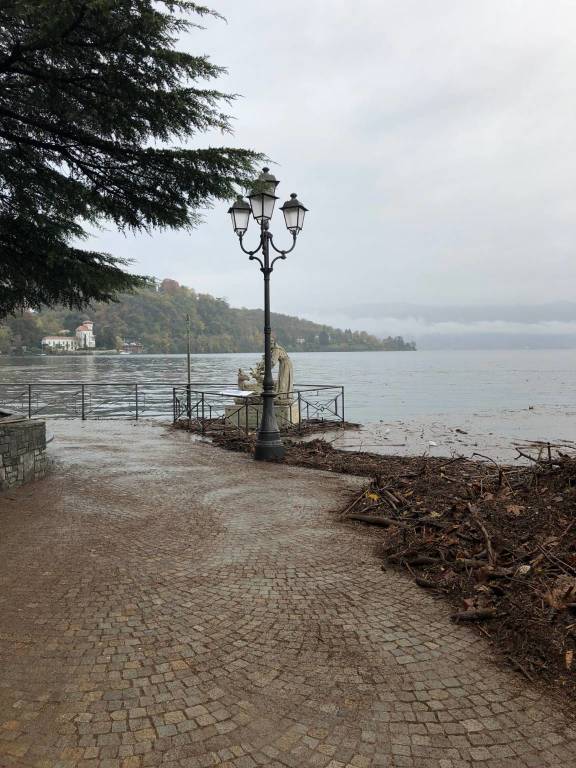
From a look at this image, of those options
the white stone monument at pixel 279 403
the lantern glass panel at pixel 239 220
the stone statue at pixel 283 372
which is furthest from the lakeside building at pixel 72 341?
the lantern glass panel at pixel 239 220

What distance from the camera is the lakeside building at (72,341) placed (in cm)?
10150

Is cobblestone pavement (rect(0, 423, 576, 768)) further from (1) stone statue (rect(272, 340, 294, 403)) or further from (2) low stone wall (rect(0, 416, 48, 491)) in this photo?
(1) stone statue (rect(272, 340, 294, 403))

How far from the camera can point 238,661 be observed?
281 centimetres

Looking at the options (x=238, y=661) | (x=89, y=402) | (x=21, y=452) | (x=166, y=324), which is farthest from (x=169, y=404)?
(x=166, y=324)

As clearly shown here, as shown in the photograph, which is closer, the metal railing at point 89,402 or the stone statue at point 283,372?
the stone statue at point 283,372

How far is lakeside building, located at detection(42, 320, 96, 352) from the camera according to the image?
333ft

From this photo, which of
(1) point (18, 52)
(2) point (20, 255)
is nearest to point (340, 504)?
(2) point (20, 255)

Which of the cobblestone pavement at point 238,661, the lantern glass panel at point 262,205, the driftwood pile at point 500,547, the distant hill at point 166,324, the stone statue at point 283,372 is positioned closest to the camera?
the cobblestone pavement at point 238,661

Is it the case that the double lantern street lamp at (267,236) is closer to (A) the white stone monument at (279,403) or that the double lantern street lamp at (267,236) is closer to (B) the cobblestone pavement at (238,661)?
(B) the cobblestone pavement at (238,661)

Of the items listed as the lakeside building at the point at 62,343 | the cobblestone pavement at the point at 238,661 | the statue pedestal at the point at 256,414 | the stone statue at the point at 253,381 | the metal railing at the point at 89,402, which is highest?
the lakeside building at the point at 62,343

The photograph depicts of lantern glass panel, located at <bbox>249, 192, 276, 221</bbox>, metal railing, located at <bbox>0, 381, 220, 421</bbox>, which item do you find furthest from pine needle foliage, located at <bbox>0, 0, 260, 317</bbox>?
metal railing, located at <bbox>0, 381, 220, 421</bbox>

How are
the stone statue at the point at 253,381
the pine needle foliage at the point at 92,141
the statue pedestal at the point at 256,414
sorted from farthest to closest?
the stone statue at the point at 253,381 < the statue pedestal at the point at 256,414 < the pine needle foliage at the point at 92,141

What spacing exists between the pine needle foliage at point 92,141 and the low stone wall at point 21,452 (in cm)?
209

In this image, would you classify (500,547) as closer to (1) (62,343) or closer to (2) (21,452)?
(2) (21,452)
